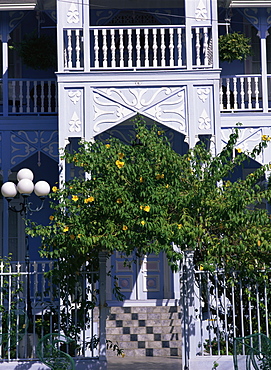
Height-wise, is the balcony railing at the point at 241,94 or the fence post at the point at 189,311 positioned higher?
the balcony railing at the point at 241,94

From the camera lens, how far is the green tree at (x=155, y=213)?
7848mm

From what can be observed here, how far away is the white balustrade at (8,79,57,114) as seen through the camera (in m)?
12.4

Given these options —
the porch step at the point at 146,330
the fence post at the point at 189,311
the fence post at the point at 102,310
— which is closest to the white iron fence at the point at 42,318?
the fence post at the point at 102,310

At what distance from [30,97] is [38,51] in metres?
0.94

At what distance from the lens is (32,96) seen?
13367mm

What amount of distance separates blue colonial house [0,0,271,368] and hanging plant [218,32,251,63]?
0.26 meters

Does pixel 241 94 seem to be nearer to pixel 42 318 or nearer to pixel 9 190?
pixel 9 190

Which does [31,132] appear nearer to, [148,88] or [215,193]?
[148,88]

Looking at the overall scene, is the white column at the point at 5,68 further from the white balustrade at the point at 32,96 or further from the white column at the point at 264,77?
the white column at the point at 264,77

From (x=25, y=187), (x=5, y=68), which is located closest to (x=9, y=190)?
(x=25, y=187)

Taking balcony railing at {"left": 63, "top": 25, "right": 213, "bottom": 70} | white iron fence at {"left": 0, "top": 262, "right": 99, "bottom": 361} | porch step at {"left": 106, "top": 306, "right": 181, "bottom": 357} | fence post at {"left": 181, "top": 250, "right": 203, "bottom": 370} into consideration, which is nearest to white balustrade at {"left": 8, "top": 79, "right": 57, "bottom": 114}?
balcony railing at {"left": 63, "top": 25, "right": 213, "bottom": 70}

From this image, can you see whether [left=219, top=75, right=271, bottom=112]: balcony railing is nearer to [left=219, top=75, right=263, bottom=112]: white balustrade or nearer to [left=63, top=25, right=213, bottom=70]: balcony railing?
Result: [left=219, top=75, right=263, bottom=112]: white balustrade

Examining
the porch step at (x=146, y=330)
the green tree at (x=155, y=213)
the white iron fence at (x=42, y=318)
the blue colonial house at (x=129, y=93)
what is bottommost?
the porch step at (x=146, y=330)

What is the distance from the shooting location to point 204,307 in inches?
345
